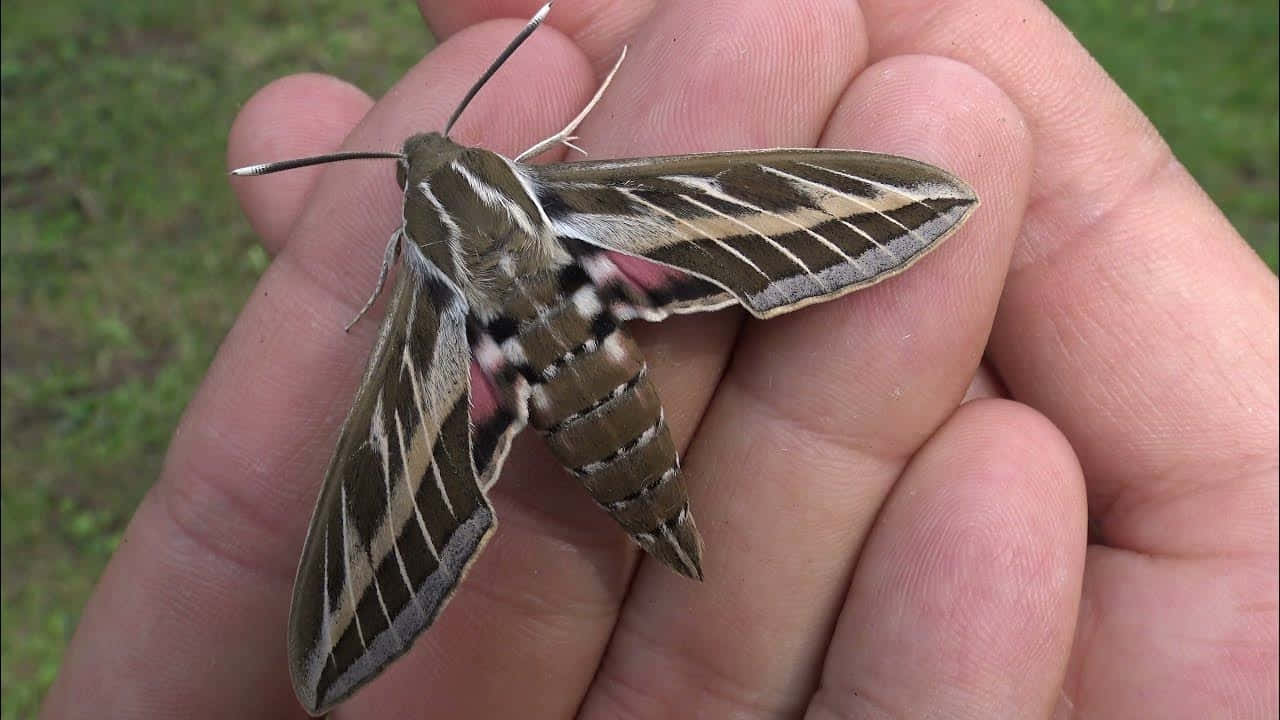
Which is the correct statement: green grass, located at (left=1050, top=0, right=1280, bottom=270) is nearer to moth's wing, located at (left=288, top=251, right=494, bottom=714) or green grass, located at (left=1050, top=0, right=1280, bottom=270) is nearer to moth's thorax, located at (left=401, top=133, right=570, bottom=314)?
moth's thorax, located at (left=401, top=133, right=570, bottom=314)

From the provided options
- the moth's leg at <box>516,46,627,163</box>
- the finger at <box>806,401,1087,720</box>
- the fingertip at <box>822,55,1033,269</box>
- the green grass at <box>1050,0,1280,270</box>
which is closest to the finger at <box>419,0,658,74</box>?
the moth's leg at <box>516,46,627,163</box>

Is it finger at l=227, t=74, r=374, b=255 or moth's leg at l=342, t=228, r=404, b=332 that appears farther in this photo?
finger at l=227, t=74, r=374, b=255

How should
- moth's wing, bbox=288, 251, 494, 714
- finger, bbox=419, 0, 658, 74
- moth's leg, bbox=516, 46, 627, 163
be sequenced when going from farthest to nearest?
finger, bbox=419, 0, 658, 74, moth's leg, bbox=516, 46, 627, 163, moth's wing, bbox=288, 251, 494, 714

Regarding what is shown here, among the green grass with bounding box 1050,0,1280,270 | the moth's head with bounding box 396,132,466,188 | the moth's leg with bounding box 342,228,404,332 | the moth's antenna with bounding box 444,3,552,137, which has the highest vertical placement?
the moth's antenna with bounding box 444,3,552,137

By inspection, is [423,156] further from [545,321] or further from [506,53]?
[545,321]

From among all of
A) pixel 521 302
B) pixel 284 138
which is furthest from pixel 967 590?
pixel 284 138

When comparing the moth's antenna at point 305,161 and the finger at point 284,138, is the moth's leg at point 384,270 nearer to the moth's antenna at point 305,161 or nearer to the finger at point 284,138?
the moth's antenna at point 305,161
